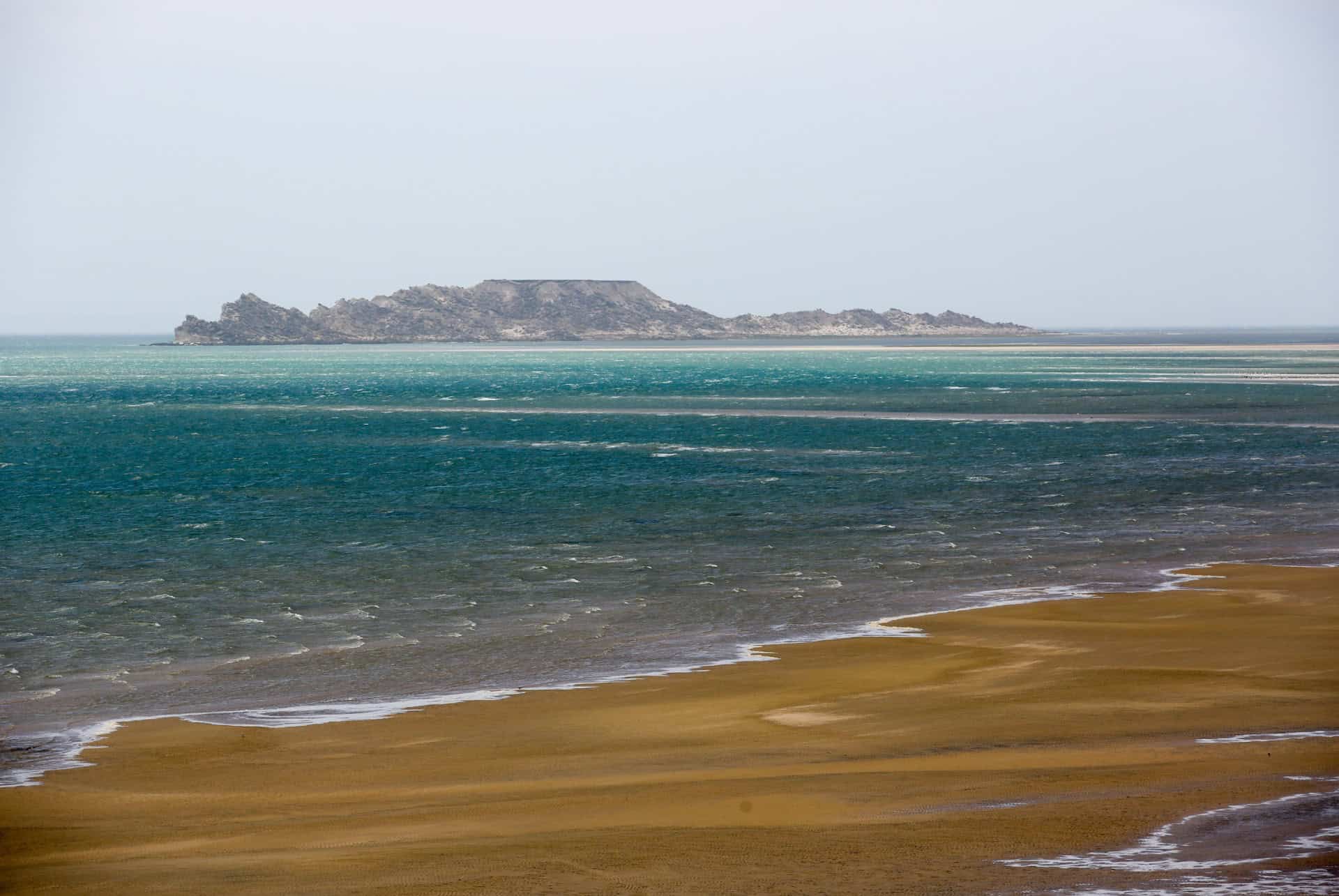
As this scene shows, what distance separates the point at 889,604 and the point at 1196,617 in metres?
4.71

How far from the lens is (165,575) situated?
2706 cm

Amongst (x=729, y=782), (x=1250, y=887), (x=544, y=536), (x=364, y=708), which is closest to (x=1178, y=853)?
(x=1250, y=887)

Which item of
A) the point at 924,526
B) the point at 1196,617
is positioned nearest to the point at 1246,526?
the point at 924,526

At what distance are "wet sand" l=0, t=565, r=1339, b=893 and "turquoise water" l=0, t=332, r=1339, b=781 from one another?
6.10 ft

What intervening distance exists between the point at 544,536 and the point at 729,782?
20.1 meters

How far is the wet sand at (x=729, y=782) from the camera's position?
10.1 metres

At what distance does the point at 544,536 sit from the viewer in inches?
Result: 1266

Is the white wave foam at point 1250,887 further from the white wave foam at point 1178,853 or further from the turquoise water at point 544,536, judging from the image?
the turquoise water at point 544,536

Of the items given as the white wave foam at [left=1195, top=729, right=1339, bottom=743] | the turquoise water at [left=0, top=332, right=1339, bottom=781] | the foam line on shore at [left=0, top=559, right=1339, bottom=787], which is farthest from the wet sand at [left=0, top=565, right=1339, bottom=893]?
the turquoise water at [left=0, top=332, right=1339, bottom=781]

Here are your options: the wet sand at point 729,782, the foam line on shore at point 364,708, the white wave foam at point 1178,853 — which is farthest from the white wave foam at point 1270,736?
the foam line on shore at point 364,708

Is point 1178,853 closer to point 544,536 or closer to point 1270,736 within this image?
point 1270,736

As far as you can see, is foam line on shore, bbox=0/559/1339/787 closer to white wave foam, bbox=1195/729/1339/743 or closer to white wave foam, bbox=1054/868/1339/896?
white wave foam, bbox=1195/729/1339/743

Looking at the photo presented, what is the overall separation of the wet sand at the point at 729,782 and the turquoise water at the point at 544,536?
73.2 inches

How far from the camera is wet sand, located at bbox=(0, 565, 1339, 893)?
10.1 m
